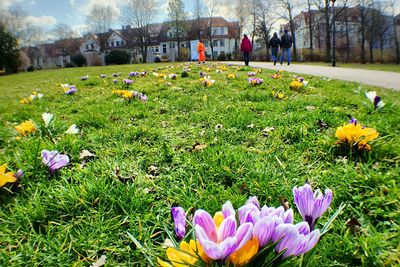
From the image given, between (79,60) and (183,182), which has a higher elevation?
(79,60)

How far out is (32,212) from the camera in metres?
1.61

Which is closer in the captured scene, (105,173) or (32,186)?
(32,186)

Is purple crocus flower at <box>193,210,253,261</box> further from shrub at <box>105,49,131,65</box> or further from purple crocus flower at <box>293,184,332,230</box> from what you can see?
shrub at <box>105,49,131,65</box>

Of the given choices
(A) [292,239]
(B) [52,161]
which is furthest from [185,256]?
(B) [52,161]

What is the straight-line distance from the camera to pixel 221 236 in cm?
82

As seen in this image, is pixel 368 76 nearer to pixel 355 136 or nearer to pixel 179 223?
pixel 355 136

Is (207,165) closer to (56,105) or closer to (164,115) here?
(164,115)

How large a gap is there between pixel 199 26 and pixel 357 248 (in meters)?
74.6

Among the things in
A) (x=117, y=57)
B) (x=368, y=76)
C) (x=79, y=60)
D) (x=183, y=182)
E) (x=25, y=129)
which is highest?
(x=79, y=60)

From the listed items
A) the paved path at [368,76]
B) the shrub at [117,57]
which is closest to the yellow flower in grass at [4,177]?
the paved path at [368,76]

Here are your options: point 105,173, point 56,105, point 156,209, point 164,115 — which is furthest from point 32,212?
point 56,105

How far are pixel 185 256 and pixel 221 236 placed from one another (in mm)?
152

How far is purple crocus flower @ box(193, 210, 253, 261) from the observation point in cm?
75

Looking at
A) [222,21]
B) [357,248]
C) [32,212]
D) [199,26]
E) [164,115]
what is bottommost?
[357,248]
